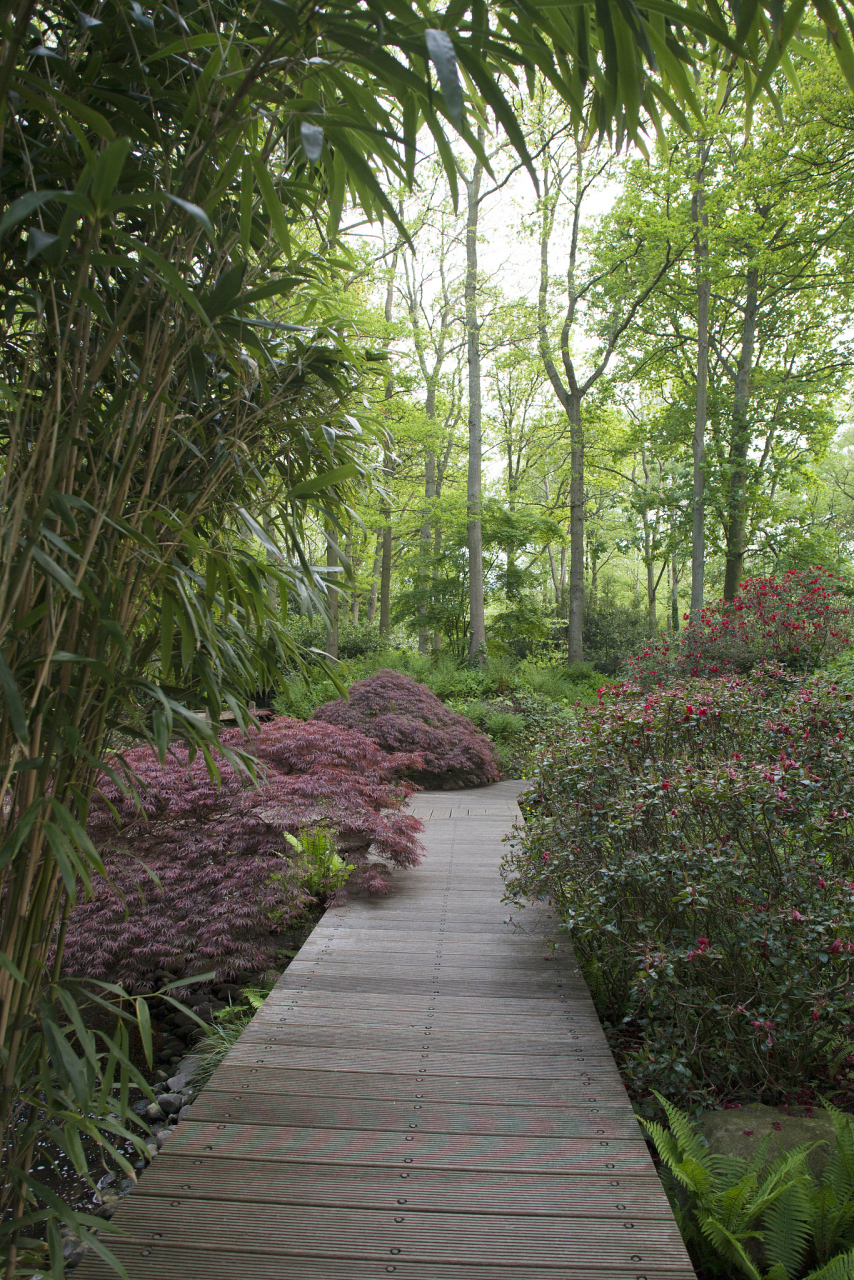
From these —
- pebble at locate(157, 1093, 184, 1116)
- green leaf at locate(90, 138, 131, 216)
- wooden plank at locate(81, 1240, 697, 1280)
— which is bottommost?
pebble at locate(157, 1093, 184, 1116)

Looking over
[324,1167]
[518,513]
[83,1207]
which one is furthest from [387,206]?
[518,513]

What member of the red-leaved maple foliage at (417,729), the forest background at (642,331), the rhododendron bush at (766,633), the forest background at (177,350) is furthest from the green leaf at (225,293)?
the forest background at (642,331)

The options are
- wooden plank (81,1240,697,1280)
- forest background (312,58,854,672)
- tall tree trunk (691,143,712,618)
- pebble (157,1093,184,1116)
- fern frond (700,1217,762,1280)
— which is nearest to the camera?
wooden plank (81,1240,697,1280)

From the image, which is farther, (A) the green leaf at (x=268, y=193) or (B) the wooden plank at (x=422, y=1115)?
(B) the wooden plank at (x=422, y=1115)

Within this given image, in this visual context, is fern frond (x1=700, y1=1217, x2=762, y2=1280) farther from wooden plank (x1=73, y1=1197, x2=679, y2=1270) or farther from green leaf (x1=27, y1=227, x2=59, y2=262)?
green leaf (x1=27, y1=227, x2=59, y2=262)

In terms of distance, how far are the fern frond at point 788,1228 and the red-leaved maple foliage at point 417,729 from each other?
16.1ft

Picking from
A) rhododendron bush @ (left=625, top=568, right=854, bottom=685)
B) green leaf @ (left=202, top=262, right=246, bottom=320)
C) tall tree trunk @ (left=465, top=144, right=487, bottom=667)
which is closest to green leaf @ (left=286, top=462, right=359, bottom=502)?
green leaf @ (left=202, top=262, right=246, bottom=320)

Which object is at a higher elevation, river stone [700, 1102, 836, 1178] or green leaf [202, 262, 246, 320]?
green leaf [202, 262, 246, 320]

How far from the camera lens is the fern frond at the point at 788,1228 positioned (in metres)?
1.56

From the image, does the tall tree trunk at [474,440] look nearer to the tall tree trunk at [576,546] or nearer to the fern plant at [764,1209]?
the tall tree trunk at [576,546]

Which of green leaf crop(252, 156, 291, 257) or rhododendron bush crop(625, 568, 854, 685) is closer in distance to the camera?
green leaf crop(252, 156, 291, 257)

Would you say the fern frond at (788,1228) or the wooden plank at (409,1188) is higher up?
the wooden plank at (409,1188)

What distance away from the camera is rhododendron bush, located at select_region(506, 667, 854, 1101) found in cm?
208

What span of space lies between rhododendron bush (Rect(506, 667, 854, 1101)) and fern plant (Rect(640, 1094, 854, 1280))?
0.25 metres
